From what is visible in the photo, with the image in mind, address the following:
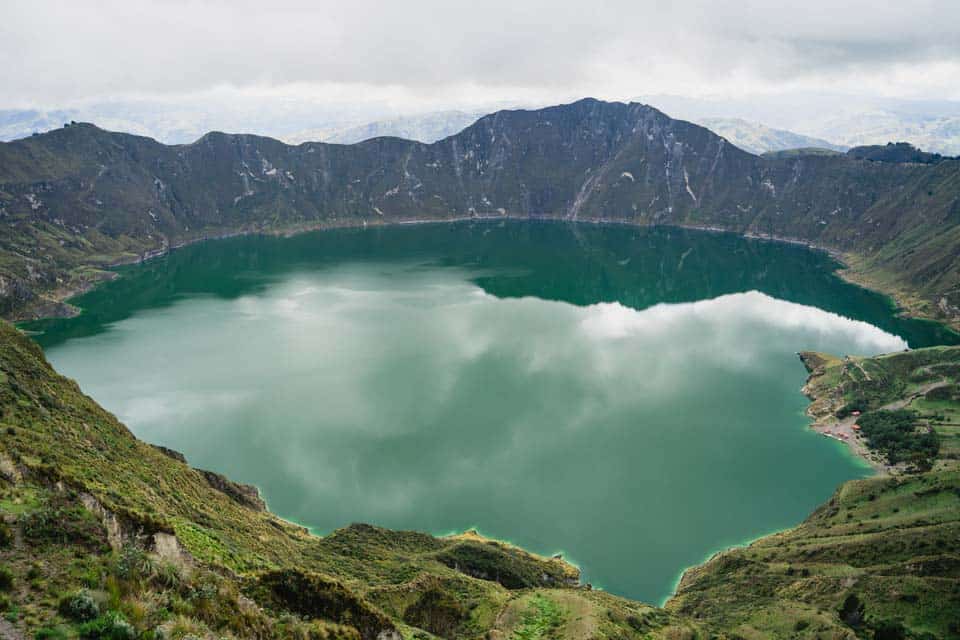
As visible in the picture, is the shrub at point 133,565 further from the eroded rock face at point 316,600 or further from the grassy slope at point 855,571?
the grassy slope at point 855,571

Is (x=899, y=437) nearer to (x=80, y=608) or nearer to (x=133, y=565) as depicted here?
(x=133, y=565)

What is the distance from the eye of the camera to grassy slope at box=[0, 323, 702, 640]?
63.9 ft

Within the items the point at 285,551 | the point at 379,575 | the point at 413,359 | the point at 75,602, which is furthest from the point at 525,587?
the point at 413,359

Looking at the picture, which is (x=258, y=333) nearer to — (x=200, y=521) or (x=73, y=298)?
(x=73, y=298)

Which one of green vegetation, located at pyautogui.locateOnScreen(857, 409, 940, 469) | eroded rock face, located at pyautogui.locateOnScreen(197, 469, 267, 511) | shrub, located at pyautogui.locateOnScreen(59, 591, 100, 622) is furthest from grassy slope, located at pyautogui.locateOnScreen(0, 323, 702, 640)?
green vegetation, located at pyautogui.locateOnScreen(857, 409, 940, 469)

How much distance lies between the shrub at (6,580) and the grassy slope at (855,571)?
47491 mm

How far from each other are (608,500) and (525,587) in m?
25.2

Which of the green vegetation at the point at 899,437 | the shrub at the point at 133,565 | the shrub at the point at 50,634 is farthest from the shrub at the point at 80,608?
the green vegetation at the point at 899,437

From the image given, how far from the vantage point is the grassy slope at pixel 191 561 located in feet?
63.9

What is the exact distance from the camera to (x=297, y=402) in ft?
329

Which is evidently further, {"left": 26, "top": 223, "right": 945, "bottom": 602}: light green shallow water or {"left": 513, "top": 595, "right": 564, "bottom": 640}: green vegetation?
{"left": 26, "top": 223, "right": 945, "bottom": 602}: light green shallow water

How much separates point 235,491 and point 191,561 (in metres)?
42.2

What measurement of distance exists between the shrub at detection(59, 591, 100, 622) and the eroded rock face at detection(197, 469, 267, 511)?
4697cm

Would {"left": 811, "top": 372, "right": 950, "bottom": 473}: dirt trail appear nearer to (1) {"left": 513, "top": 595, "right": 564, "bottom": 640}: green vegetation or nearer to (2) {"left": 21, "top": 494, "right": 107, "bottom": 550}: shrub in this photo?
(1) {"left": 513, "top": 595, "right": 564, "bottom": 640}: green vegetation
